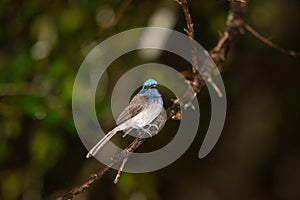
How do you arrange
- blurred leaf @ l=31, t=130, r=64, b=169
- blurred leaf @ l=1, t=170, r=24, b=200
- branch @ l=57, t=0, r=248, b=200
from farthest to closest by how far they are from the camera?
blurred leaf @ l=1, t=170, r=24, b=200 → blurred leaf @ l=31, t=130, r=64, b=169 → branch @ l=57, t=0, r=248, b=200

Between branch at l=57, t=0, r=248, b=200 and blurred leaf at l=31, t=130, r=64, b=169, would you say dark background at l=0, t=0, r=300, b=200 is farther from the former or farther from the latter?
branch at l=57, t=0, r=248, b=200

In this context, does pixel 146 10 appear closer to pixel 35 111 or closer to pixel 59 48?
pixel 59 48

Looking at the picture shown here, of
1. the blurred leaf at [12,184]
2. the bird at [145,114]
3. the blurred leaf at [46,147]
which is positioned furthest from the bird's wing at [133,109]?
the blurred leaf at [12,184]

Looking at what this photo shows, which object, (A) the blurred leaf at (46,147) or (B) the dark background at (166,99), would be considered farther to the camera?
(A) the blurred leaf at (46,147)

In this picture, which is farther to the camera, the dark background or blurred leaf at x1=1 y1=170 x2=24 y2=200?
blurred leaf at x1=1 y1=170 x2=24 y2=200

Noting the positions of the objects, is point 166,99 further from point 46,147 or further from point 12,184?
point 12,184

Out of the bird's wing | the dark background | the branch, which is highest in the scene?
the bird's wing

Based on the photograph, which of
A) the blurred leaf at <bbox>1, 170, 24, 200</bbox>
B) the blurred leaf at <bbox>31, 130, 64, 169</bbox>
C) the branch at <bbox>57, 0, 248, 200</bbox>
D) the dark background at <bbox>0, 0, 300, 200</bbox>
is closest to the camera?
the branch at <bbox>57, 0, 248, 200</bbox>

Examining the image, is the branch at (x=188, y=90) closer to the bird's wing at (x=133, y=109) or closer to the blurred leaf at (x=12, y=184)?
the bird's wing at (x=133, y=109)

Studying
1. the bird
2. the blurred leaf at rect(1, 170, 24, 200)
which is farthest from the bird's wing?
the blurred leaf at rect(1, 170, 24, 200)

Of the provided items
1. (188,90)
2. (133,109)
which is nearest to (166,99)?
(188,90)
